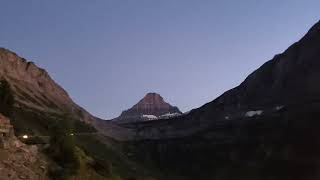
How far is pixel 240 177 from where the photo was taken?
430 feet

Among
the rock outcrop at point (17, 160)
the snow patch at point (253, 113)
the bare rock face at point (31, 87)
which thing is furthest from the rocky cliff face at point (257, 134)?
the rock outcrop at point (17, 160)

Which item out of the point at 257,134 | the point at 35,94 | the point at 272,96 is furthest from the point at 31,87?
the point at 272,96

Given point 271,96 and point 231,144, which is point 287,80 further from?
point 231,144

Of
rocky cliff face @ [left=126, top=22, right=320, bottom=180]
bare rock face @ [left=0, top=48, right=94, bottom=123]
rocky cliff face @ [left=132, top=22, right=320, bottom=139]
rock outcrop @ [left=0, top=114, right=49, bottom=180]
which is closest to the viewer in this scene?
rock outcrop @ [left=0, top=114, right=49, bottom=180]

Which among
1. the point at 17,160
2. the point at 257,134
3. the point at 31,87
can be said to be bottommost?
the point at 17,160

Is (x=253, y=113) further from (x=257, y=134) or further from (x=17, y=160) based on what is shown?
(x=17, y=160)

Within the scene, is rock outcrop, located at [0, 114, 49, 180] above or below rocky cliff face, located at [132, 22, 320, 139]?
below

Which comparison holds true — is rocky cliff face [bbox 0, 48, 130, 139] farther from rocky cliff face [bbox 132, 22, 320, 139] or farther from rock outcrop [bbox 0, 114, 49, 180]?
rock outcrop [bbox 0, 114, 49, 180]

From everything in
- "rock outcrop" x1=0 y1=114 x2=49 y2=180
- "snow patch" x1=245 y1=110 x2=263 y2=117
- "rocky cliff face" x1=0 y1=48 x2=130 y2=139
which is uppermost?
"rocky cliff face" x1=0 y1=48 x2=130 y2=139

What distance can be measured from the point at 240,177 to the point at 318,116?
26918mm

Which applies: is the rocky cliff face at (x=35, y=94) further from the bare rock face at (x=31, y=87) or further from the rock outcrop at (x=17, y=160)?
the rock outcrop at (x=17, y=160)

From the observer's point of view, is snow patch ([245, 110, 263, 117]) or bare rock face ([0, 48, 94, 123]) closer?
bare rock face ([0, 48, 94, 123])

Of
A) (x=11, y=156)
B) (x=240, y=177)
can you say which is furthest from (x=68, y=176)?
(x=240, y=177)

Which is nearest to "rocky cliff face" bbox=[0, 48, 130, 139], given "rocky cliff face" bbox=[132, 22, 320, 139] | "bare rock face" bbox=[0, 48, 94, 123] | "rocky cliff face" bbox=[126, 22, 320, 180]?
"bare rock face" bbox=[0, 48, 94, 123]
